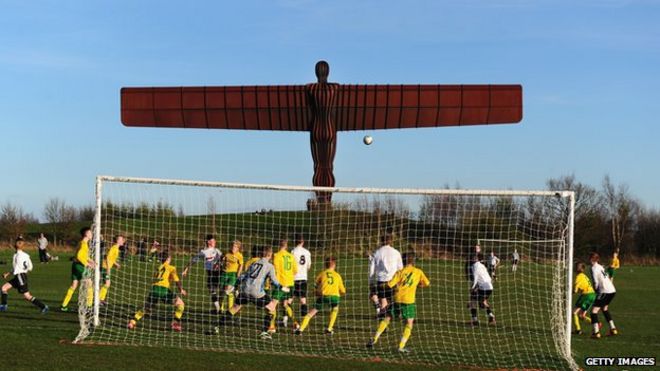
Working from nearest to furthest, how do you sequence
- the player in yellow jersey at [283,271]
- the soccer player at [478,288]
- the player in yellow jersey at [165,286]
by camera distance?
the player in yellow jersey at [283,271], the player in yellow jersey at [165,286], the soccer player at [478,288]

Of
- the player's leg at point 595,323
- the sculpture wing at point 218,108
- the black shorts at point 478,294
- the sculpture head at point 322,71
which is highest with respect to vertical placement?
the sculpture head at point 322,71

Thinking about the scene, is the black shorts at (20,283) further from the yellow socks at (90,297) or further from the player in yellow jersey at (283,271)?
the player in yellow jersey at (283,271)

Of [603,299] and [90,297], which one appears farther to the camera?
[603,299]

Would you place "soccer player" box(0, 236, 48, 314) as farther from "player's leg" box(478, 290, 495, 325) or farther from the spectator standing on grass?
the spectator standing on grass

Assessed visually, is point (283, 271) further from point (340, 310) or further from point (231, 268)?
point (340, 310)

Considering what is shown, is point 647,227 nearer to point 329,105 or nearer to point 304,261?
point 329,105

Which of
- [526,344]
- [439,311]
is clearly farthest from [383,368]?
[439,311]

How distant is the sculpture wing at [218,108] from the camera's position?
77.2 ft

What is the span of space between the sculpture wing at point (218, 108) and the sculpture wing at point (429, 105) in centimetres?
143

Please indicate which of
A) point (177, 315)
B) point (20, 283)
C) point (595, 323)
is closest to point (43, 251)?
point (20, 283)

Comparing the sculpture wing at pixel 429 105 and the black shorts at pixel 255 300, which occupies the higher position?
the sculpture wing at pixel 429 105

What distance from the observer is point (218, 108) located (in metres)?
23.9

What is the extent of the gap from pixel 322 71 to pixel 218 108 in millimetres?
3403

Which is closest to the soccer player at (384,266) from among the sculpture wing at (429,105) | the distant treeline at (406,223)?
the distant treeline at (406,223)
